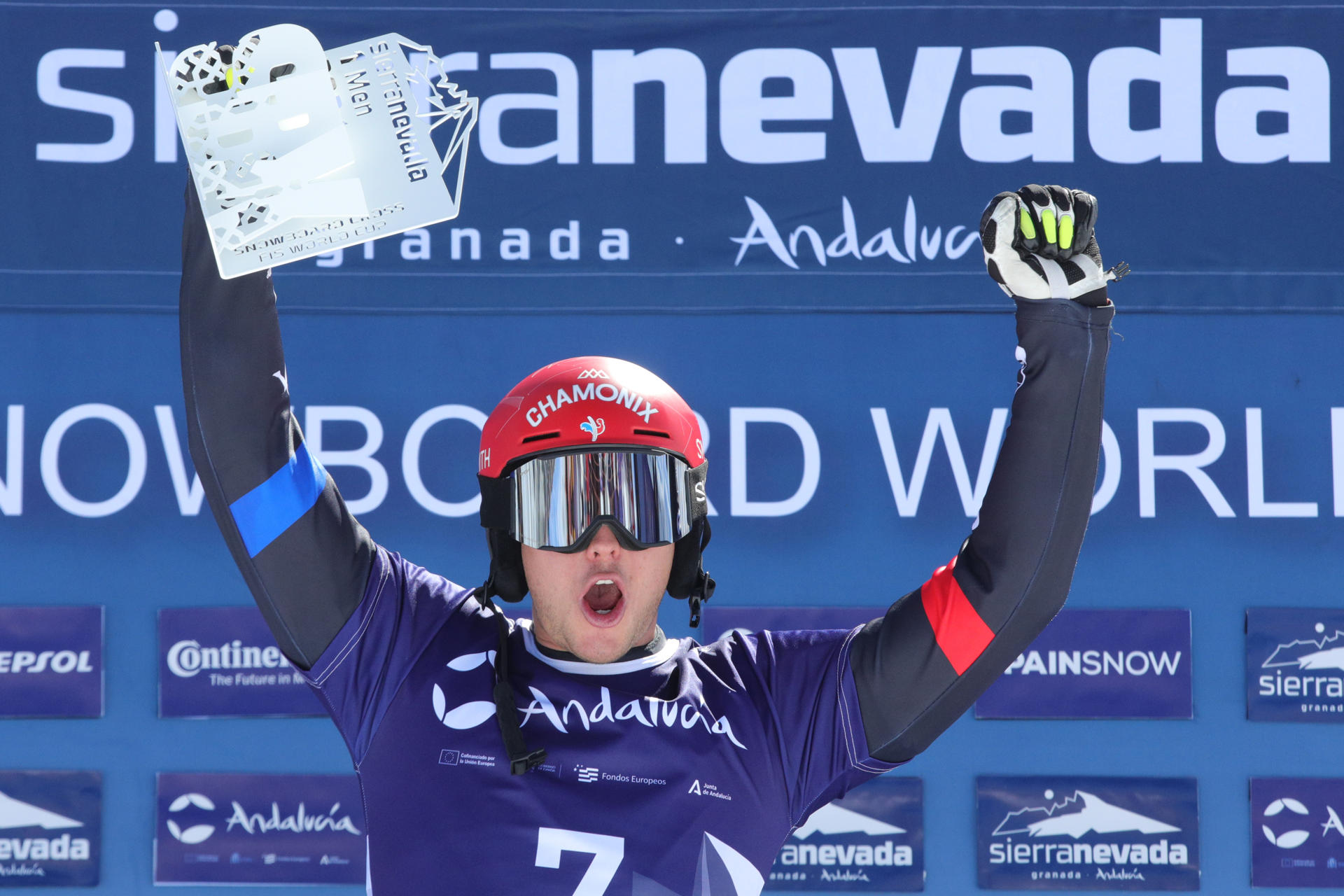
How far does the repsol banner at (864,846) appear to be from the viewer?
9.77 ft

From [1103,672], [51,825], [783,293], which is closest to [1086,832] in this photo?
[1103,672]

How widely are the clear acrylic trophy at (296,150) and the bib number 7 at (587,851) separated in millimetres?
722

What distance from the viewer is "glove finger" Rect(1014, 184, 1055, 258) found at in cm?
144

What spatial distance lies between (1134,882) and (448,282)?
6.89 feet

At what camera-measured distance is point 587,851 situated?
1.52 metres

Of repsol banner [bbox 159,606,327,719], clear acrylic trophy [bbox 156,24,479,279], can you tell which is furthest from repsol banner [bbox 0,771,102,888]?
clear acrylic trophy [bbox 156,24,479,279]

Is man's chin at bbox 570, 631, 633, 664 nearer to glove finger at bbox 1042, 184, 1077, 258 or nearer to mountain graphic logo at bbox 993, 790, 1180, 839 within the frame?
glove finger at bbox 1042, 184, 1077, 258

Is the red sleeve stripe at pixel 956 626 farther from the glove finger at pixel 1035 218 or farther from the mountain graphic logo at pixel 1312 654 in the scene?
the mountain graphic logo at pixel 1312 654

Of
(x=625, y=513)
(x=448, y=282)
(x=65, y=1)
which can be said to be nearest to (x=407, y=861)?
(x=625, y=513)

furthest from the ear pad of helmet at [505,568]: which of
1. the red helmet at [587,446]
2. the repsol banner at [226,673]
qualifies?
the repsol banner at [226,673]

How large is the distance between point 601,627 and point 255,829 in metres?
1.72

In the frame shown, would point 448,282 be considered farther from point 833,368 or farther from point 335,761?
point 335,761

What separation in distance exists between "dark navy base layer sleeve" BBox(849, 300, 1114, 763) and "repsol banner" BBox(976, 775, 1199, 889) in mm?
1501

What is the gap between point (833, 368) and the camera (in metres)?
3.06
